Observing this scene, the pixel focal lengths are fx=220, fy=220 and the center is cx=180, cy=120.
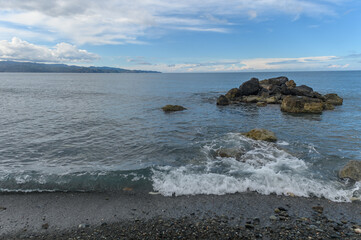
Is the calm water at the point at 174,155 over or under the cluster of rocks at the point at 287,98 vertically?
under

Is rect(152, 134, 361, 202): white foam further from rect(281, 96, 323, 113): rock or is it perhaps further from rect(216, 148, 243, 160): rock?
rect(281, 96, 323, 113): rock

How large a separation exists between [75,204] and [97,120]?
64.5 feet

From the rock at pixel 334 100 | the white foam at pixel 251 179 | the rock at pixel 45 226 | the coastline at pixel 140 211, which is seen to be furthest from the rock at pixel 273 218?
the rock at pixel 334 100

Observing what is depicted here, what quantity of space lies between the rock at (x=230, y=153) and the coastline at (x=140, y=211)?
503 centimetres

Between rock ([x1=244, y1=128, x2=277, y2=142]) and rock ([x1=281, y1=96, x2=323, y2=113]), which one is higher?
rock ([x1=281, y1=96, x2=323, y2=113])

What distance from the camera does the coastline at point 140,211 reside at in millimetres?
8508

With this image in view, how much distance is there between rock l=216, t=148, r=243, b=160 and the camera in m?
16.1

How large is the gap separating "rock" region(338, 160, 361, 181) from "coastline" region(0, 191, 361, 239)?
109 inches

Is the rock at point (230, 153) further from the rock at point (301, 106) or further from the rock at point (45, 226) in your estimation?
the rock at point (301, 106)

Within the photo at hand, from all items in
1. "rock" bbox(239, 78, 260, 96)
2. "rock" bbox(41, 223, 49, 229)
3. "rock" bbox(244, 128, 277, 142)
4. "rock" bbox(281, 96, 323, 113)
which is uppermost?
"rock" bbox(239, 78, 260, 96)

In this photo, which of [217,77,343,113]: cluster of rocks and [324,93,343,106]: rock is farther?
[324,93,343,106]: rock

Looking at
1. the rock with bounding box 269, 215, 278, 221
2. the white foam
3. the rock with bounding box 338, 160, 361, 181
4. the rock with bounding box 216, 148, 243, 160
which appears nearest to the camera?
the rock with bounding box 269, 215, 278, 221

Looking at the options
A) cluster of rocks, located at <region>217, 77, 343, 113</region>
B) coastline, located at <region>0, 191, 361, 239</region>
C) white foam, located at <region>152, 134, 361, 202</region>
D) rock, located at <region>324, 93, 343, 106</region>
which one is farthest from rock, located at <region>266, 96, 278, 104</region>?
coastline, located at <region>0, 191, 361, 239</region>

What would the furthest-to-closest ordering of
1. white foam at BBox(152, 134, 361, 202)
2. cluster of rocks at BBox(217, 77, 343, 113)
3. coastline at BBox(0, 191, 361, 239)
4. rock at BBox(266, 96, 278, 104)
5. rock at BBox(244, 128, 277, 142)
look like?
rock at BBox(266, 96, 278, 104) < cluster of rocks at BBox(217, 77, 343, 113) < rock at BBox(244, 128, 277, 142) < white foam at BBox(152, 134, 361, 202) < coastline at BBox(0, 191, 361, 239)
